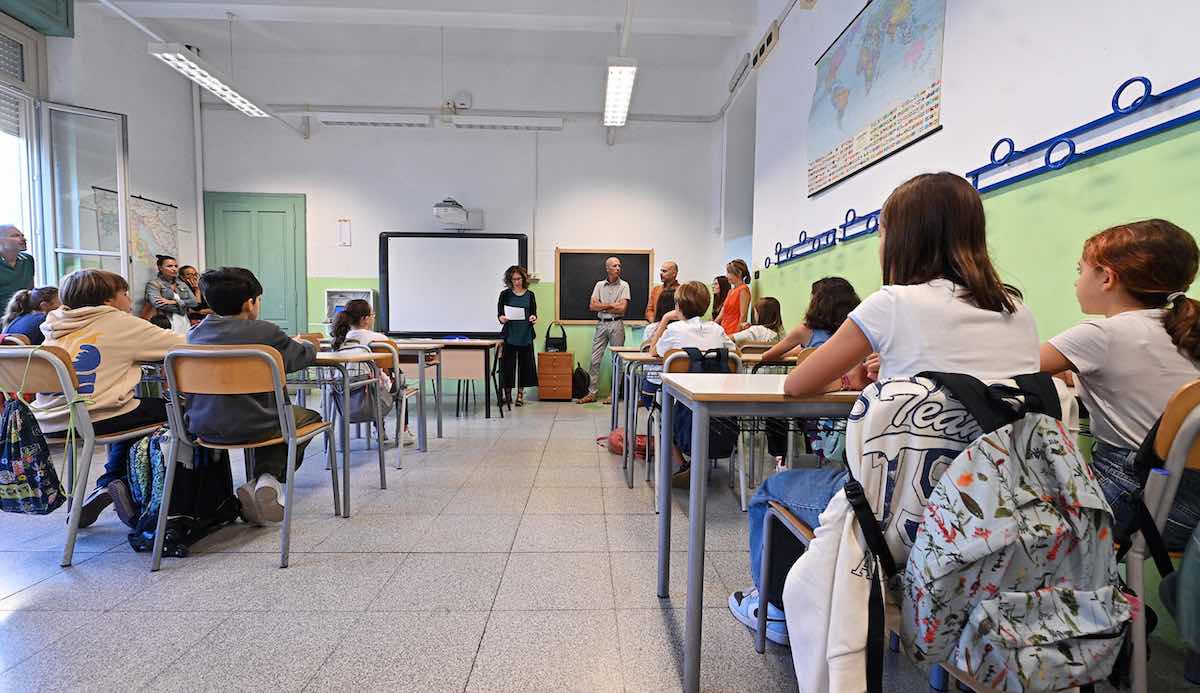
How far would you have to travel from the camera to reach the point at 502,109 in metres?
5.97

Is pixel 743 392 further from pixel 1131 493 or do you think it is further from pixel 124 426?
pixel 124 426

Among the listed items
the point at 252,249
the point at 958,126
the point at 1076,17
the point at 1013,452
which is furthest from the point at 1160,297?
the point at 252,249

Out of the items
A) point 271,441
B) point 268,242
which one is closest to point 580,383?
point 268,242

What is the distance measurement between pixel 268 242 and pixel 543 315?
10.9ft

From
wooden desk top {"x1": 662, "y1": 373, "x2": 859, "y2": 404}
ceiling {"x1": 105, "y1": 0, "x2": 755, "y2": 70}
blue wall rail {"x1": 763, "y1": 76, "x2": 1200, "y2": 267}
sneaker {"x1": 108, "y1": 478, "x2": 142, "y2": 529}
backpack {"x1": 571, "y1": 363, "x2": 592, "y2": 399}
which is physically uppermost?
ceiling {"x1": 105, "y1": 0, "x2": 755, "y2": 70}

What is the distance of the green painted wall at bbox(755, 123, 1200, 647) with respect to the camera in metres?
1.33

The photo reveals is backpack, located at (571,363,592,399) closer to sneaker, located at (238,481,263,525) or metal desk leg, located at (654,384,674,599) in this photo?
sneaker, located at (238,481,263,525)

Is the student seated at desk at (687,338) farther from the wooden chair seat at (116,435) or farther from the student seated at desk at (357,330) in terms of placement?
the wooden chair seat at (116,435)

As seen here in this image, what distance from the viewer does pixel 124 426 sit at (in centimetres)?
199

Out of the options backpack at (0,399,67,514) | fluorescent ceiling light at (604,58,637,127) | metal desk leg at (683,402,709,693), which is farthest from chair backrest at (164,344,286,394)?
fluorescent ceiling light at (604,58,637,127)

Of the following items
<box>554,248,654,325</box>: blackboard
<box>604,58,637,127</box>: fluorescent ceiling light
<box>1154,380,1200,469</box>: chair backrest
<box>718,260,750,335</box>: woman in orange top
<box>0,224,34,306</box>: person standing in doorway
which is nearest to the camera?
<box>1154,380,1200,469</box>: chair backrest

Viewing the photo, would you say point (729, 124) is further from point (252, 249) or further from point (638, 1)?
point (252, 249)

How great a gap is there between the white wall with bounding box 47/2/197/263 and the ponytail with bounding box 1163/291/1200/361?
6874 mm

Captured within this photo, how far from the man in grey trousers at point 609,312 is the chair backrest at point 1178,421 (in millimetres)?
5150
